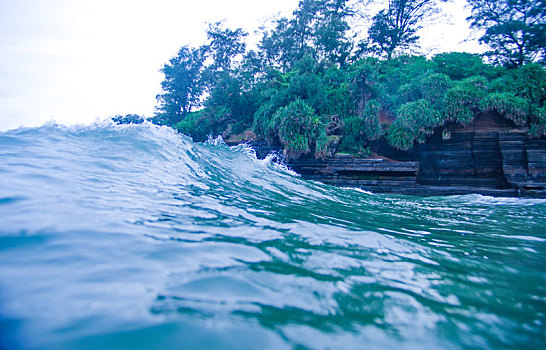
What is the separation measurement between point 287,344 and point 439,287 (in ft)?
3.93

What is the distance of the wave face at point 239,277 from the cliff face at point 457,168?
6.38 meters

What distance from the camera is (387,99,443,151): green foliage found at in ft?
33.8

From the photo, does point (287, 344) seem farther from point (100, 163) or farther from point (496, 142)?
point (496, 142)

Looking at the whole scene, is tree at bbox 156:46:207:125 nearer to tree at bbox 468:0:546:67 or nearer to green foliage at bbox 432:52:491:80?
green foliage at bbox 432:52:491:80

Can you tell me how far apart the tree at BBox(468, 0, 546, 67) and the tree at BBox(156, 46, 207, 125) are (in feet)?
74.5

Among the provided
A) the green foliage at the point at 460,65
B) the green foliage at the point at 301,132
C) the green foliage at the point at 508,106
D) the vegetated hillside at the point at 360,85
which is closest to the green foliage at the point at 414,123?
the vegetated hillside at the point at 360,85

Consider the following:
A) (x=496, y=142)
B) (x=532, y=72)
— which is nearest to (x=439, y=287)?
(x=496, y=142)

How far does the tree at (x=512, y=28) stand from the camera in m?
12.5

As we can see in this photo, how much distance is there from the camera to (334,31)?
18156mm

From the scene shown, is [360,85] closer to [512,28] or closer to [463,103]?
[463,103]

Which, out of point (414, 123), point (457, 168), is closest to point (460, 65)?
point (414, 123)

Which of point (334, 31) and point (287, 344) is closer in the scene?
point (287, 344)

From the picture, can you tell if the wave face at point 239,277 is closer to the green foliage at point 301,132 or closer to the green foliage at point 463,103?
the green foliage at point 463,103

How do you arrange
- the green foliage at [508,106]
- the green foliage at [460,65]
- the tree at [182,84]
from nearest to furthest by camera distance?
the green foliage at [508,106]
the green foliage at [460,65]
the tree at [182,84]
